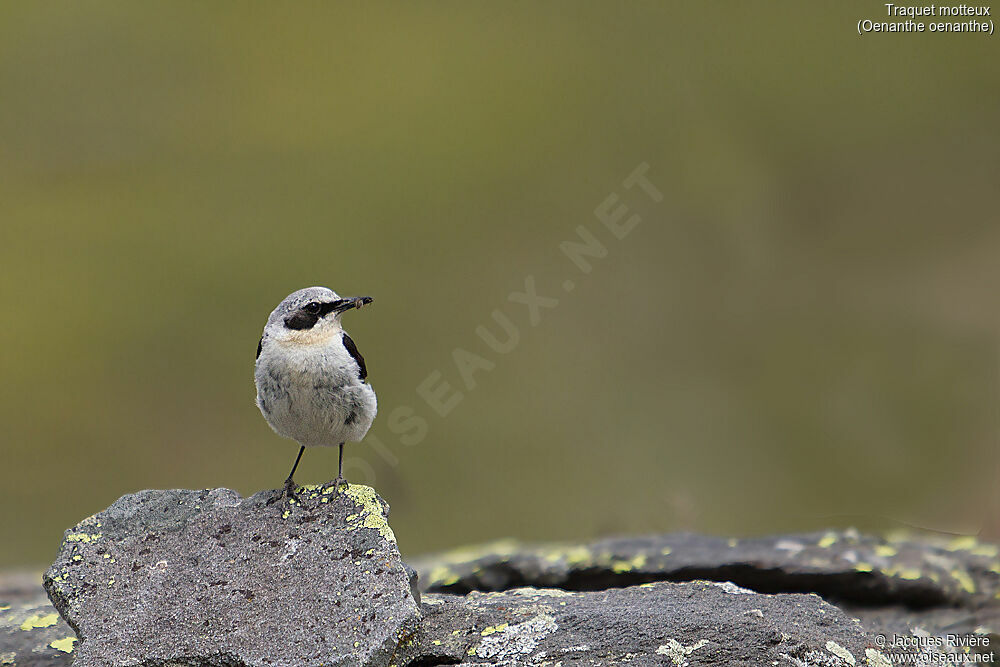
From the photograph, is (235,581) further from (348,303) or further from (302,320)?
(348,303)

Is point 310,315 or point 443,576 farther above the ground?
point 310,315

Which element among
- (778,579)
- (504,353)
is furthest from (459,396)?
(778,579)

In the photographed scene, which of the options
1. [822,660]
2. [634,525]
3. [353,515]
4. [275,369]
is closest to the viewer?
[822,660]

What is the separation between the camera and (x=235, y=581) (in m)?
5.89

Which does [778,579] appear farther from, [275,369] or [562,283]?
[562,283]

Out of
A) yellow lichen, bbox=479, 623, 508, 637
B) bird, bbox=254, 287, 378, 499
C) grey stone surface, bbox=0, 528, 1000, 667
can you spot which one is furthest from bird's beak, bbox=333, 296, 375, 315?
yellow lichen, bbox=479, 623, 508, 637

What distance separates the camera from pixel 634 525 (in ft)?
40.7

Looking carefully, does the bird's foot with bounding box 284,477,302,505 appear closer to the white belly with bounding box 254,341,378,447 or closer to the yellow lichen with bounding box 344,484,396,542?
the yellow lichen with bounding box 344,484,396,542

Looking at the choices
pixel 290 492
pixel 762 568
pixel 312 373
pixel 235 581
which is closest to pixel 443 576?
pixel 290 492

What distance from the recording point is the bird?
6.90 meters

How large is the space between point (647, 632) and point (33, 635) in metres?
3.93

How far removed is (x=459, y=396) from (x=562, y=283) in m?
2.54

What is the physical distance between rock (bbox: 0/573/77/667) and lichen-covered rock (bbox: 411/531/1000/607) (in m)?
2.58

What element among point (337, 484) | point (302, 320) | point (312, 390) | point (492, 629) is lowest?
point (492, 629)
